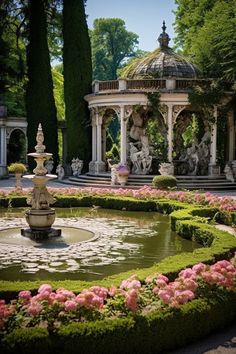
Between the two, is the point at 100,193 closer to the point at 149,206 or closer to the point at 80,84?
the point at 149,206

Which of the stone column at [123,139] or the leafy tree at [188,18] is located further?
the leafy tree at [188,18]

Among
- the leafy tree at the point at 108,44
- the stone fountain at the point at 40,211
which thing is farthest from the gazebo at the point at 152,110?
the leafy tree at the point at 108,44

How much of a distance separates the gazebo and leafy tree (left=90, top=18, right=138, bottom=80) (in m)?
30.6

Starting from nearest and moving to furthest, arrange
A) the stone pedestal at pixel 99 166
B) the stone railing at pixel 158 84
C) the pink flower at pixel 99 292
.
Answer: the pink flower at pixel 99 292 < the stone railing at pixel 158 84 < the stone pedestal at pixel 99 166

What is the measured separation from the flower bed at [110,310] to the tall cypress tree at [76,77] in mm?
24934

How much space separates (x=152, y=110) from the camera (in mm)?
26750

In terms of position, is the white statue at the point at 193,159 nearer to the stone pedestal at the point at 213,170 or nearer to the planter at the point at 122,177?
the stone pedestal at the point at 213,170

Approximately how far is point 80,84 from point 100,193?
1389cm

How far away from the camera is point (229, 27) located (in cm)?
2638

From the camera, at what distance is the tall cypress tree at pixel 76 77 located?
31594mm

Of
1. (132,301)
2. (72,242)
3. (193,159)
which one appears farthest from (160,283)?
(193,159)

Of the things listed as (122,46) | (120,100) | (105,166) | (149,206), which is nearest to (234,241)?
(149,206)

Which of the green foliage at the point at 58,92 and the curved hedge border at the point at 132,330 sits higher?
the green foliage at the point at 58,92

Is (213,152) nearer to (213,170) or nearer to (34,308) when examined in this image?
(213,170)
